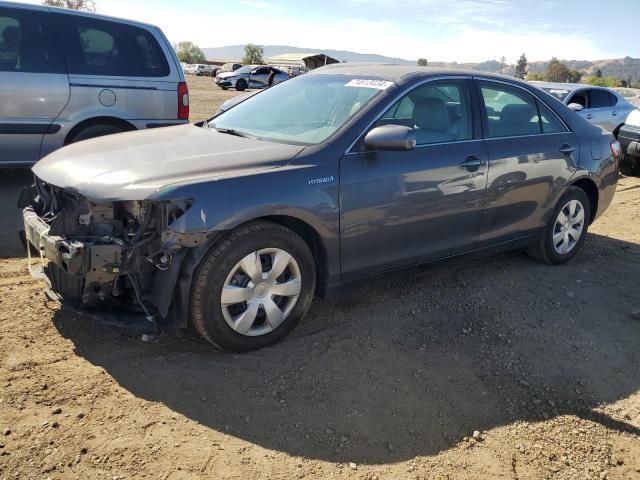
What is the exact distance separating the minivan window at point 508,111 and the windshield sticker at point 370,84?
929 millimetres

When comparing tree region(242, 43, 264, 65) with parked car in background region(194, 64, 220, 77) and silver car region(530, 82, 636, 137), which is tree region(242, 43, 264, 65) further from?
silver car region(530, 82, 636, 137)

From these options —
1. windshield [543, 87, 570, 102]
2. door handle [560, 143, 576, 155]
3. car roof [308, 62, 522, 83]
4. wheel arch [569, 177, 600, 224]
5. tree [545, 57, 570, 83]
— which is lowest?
wheel arch [569, 177, 600, 224]

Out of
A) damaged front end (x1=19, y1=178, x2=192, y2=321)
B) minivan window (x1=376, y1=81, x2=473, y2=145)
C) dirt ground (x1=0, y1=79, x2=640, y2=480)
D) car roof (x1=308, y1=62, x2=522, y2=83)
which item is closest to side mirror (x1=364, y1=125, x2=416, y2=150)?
minivan window (x1=376, y1=81, x2=473, y2=145)

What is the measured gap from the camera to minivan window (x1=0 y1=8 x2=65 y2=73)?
582 centimetres

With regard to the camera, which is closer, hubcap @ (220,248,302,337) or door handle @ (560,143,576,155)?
hubcap @ (220,248,302,337)

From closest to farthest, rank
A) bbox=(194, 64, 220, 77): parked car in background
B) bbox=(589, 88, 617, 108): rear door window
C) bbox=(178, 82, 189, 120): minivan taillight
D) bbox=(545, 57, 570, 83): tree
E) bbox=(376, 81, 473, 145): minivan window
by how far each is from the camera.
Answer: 1. bbox=(376, 81, 473, 145): minivan window
2. bbox=(178, 82, 189, 120): minivan taillight
3. bbox=(589, 88, 617, 108): rear door window
4. bbox=(194, 64, 220, 77): parked car in background
5. bbox=(545, 57, 570, 83): tree

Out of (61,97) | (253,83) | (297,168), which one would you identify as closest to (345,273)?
(297,168)

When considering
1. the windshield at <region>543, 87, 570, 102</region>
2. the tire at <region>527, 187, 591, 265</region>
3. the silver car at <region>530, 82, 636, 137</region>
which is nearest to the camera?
the tire at <region>527, 187, 591, 265</region>

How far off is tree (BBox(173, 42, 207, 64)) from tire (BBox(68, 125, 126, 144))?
244 feet

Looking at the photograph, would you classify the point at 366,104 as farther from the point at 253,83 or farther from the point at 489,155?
the point at 253,83

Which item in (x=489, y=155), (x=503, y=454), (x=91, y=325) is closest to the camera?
→ (x=503, y=454)

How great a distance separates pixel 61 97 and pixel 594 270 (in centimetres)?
570

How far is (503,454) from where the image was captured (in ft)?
9.03

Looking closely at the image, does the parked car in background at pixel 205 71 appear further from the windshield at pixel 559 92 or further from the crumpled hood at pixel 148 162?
the crumpled hood at pixel 148 162
